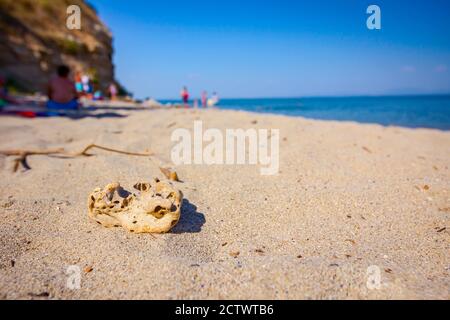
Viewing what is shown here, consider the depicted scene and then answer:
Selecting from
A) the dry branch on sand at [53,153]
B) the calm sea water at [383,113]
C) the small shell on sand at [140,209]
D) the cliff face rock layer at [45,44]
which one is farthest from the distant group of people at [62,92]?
the calm sea water at [383,113]

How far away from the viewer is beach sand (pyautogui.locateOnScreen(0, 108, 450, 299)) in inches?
57.4

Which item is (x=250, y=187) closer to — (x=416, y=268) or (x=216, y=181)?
(x=216, y=181)

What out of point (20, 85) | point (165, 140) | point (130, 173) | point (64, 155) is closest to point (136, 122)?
point (165, 140)

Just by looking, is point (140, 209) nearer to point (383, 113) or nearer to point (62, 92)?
point (62, 92)

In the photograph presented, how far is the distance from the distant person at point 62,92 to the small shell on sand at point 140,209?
5703mm

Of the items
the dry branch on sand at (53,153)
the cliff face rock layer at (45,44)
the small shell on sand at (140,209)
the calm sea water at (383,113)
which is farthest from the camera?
the cliff face rock layer at (45,44)

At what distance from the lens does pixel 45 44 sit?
16.8 meters

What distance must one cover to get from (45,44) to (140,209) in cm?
1874

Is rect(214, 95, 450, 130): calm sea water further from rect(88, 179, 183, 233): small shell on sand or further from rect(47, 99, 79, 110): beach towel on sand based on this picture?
rect(88, 179, 183, 233): small shell on sand

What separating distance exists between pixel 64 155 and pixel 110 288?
7.99 ft

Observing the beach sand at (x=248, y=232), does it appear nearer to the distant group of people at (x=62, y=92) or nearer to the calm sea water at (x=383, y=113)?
the distant group of people at (x=62, y=92)

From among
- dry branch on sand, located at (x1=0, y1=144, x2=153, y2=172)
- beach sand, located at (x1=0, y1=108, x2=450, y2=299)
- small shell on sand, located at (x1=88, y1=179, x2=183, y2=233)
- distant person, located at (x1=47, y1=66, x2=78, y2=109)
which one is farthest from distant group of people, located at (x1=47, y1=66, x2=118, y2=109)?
small shell on sand, located at (x1=88, y1=179, x2=183, y2=233)

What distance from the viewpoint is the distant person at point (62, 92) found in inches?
263
